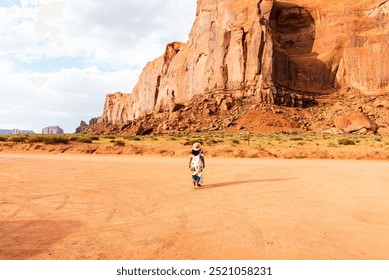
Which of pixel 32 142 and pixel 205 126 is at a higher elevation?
pixel 205 126

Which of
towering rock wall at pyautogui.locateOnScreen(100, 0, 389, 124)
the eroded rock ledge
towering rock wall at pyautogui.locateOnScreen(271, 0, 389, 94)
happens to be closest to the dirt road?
the eroded rock ledge

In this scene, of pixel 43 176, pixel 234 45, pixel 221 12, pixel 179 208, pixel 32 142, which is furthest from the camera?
pixel 221 12

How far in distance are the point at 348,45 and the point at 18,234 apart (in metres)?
78.5

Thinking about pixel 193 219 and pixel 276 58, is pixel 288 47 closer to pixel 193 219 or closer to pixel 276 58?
pixel 276 58

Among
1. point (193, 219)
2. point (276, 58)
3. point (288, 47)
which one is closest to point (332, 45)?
point (288, 47)

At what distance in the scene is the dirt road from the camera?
12.5 ft

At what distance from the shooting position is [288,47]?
75312 millimetres

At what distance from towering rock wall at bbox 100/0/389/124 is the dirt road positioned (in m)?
52.8

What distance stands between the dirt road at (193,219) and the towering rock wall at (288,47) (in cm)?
5284

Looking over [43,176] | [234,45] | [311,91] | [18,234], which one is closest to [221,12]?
[234,45]

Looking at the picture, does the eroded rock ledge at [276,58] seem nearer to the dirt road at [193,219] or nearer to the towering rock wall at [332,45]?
the towering rock wall at [332,45]

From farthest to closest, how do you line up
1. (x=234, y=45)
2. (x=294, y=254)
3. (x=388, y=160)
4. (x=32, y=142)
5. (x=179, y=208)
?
1. (x=234, y=45)
2. (x=32, y=142)
3. (x=388, y=160)
4. (x=179, y=208)
5. (x=294, y=254)

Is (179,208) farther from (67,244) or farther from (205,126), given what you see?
(205,126)

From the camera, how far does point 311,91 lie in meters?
67.3
